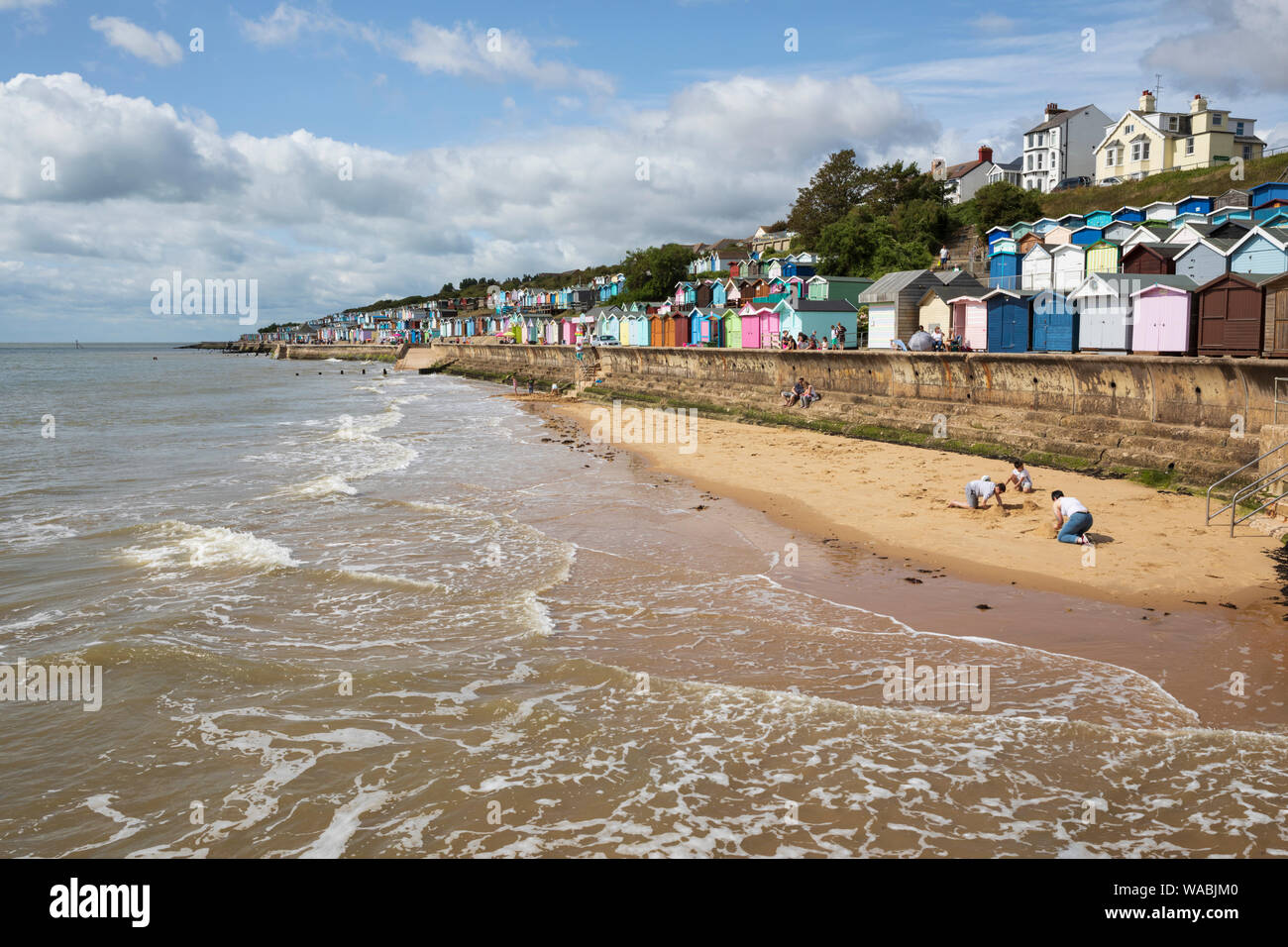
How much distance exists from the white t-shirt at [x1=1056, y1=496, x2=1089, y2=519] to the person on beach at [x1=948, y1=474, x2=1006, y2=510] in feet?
6.02

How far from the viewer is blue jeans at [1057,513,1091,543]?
12.9 metres

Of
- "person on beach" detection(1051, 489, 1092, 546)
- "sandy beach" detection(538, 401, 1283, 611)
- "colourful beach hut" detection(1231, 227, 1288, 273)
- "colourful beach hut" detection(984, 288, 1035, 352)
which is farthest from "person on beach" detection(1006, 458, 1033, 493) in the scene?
"colourful beach hut" detection(1231, 227, 1288, 273)

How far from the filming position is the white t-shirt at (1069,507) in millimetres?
13062

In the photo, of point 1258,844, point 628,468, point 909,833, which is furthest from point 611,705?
point 628,468

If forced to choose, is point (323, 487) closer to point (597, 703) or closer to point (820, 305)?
point (597, 703)

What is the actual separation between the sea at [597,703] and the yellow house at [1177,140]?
6290 cm

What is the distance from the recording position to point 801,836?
230 inches

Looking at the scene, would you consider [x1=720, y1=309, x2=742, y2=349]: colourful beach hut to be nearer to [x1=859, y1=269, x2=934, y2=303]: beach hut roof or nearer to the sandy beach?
[x1=859, y1=269, x2=934, y2=303]: beach hut roof

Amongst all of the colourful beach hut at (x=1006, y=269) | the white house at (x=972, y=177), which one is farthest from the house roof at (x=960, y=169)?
the colourful beach hut at (x=1006, y=269)

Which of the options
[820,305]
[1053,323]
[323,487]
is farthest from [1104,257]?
[323,487]

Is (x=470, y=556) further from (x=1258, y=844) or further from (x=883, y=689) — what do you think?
(x=1258, y=844)

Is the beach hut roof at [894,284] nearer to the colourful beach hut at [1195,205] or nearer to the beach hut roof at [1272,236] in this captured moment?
the beach hut roof at [1272,236]

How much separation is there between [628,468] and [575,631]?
1312 centimetres

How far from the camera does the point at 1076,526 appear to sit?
12883 mm
